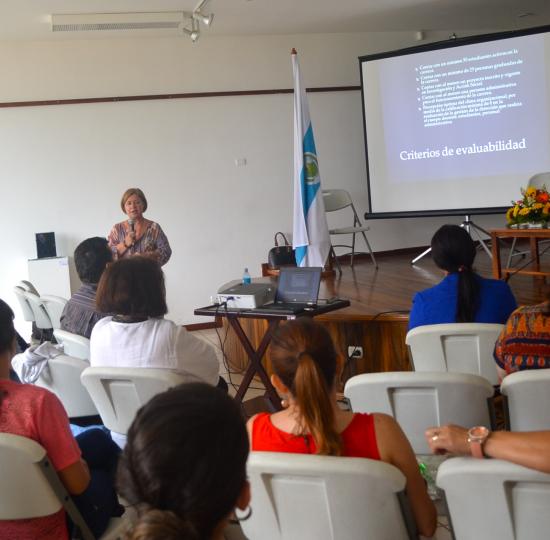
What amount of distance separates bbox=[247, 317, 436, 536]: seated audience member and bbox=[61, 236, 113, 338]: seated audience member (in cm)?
199

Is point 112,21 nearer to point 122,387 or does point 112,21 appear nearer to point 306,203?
point 306,203

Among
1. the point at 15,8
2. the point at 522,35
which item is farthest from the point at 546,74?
the point at 15,8

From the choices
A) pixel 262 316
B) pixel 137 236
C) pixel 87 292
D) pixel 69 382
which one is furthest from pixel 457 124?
pixel 69 382

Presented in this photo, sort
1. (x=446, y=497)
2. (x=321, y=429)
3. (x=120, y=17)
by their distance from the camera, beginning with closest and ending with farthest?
(x=446, y=497)
(x=321, y=429)
(x=120, y=17)

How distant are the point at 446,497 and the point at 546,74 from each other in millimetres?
6471

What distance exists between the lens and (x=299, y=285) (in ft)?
13.9

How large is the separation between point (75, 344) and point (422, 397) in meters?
1.75

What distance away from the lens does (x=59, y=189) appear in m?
7.57

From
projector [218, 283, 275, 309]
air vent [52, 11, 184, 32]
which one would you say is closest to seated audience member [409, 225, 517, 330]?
projector [218, 283, 275, 309]

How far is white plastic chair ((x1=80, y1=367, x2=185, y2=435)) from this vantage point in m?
2.59

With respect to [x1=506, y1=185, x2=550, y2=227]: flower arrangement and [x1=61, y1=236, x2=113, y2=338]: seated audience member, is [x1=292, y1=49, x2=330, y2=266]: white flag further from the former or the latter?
[x1=61, y1=236, x2=113, y2=338]: seated audience member

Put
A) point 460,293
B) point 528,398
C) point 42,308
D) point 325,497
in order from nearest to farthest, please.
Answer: point 325,497, point 528,398, point 460,293, point 42,308

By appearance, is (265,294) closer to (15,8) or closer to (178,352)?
(178,352)

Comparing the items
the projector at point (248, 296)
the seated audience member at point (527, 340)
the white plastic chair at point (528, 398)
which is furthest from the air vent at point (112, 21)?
the white plastic chair at point (528, 398)
